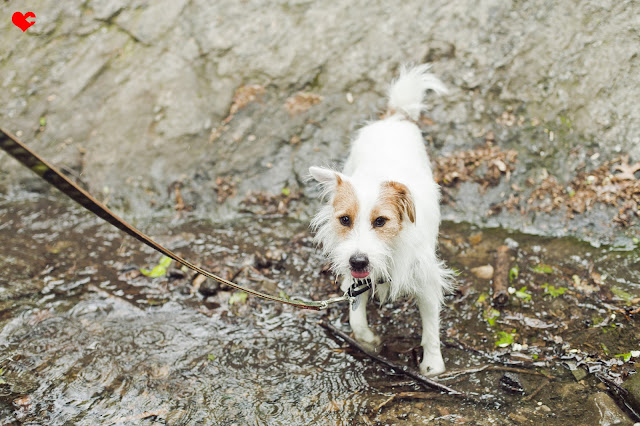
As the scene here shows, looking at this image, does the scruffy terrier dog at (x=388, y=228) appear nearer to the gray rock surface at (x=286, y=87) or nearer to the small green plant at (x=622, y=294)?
the small green plant at (x=622, y=294)

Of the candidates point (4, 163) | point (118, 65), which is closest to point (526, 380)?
point (118, 65)

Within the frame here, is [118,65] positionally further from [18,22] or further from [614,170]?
[614,170]

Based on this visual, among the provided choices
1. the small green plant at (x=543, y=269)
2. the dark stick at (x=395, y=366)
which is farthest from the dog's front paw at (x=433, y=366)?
the small green plant at (x=543, y=269)

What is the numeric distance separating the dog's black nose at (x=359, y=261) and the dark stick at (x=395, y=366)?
1.15 m

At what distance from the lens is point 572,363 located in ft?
12.2

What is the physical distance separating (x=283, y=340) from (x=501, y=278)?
7.02ft

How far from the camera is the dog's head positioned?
10.4 ft

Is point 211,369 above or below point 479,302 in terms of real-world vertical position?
below

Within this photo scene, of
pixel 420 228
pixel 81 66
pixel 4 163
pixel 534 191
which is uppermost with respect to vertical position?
pixel 534 191

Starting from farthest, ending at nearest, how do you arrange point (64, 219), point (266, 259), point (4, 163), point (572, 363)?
1. point (4, 163)
2. point (64, 219)
3. point (266, 259)
4. point (572, 363)

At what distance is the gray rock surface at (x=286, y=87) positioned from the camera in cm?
574

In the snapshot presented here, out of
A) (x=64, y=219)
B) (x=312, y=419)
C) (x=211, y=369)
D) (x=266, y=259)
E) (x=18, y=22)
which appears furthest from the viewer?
(x=18, y=22)

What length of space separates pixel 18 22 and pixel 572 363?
8780 mm

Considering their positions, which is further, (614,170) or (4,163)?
(4,163)
